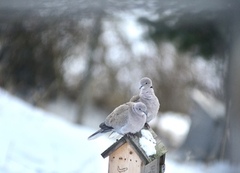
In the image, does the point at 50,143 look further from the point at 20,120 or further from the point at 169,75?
the point at 169,75

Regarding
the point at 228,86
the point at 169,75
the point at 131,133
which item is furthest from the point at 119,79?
the point at 131,133

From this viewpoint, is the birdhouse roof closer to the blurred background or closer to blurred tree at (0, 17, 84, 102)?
the blurred background

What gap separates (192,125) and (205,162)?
510mm

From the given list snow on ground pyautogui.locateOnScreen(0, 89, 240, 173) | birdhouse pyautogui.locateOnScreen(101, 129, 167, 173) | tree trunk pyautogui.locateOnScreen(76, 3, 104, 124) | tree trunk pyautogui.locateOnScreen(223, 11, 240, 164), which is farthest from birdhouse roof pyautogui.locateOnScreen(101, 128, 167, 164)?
tree trunk pyautogui.locateOnScreen(76, 3, 104, 124)

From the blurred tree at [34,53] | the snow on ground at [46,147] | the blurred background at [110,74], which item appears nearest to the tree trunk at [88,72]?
the blurred background at [110,74]

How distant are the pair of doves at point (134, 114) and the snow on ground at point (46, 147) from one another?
4.14ft

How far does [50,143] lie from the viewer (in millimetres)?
3012

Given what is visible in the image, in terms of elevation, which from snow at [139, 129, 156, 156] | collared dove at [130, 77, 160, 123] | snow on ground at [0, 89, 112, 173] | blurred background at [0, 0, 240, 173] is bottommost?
snow at [139, 129, 156, 156]

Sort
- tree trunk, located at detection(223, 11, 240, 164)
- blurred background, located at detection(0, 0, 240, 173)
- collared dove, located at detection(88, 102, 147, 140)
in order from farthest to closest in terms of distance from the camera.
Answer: blurred background, located at detection(0, 0, 240, 173) < tree trunk, located at detection(223, 11, 240, 164) < collared dove, located at detection(88, 102, 147, 140)

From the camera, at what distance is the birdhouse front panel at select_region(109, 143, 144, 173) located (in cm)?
122

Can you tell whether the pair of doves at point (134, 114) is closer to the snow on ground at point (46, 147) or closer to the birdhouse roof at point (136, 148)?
the birdhouse roof at point (136, 148)

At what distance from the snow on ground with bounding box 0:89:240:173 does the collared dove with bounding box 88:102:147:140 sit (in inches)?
49.5

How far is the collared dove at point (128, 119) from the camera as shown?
1164mm

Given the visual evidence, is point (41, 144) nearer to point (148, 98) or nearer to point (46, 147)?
point (46, 147)
